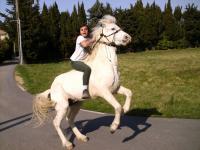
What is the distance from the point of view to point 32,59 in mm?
44250

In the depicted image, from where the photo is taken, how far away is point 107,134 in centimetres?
933

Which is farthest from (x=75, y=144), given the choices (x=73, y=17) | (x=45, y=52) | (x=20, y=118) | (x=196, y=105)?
(x=73, y=17)

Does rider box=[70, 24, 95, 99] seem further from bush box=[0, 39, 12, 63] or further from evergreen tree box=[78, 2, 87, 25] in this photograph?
evergreen tree box=[78, 2, 87, 25]

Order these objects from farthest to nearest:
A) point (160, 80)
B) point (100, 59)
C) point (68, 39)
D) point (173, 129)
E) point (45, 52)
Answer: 1. point (68, 39)
2. point (45, 52)
3. point (160, 80)
4. point (173, 129)
5. point (100, 59)

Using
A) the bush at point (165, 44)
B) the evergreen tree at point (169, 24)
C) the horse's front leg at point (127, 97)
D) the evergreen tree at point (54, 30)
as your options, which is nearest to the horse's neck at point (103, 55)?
the horse's front leg at point (127, 97)

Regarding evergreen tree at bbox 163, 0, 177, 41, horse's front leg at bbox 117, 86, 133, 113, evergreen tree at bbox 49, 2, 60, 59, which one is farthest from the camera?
evergreen tree at bbox 163, 0, 177, 41

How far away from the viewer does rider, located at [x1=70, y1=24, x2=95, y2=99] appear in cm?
836

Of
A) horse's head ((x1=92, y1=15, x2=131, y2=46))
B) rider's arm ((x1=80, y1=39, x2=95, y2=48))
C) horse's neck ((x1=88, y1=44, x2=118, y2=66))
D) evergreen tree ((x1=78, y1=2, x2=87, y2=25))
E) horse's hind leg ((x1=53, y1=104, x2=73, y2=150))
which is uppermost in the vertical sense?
evergreen tree ((x1=78, y1=2, x2=87, y2=25))

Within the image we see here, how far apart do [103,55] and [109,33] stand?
1.60 ft

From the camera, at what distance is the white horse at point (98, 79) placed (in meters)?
8.16

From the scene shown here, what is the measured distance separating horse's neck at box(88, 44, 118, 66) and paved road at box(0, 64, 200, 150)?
5.71 ft

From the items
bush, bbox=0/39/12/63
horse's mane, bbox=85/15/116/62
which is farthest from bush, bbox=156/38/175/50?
horse's mane, bbox=85/15/116/62

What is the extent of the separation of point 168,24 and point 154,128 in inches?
2156

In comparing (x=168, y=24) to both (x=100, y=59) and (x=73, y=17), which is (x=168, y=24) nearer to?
(x=73, y=17)
